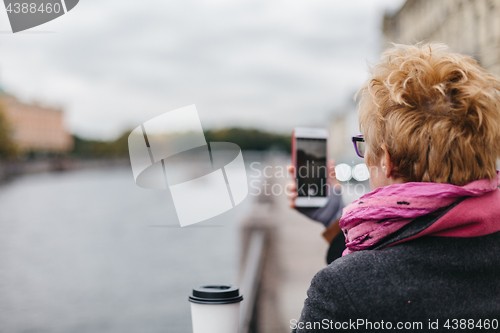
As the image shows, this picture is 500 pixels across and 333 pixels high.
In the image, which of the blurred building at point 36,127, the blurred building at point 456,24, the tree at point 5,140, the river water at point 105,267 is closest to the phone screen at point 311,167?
the river water at point 105,267

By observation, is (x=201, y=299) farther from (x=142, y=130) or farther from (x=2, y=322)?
(x=2, y=322)

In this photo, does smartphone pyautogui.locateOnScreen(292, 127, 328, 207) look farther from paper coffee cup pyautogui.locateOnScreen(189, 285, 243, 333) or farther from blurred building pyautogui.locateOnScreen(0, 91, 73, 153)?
blurred building pyautogui.locateOnScreen(0, 91, 73, 153)

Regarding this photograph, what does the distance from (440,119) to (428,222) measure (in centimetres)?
27

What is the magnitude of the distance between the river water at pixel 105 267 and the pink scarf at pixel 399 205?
182 cm

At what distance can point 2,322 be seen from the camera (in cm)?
1984

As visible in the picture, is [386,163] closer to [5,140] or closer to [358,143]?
[358,143]

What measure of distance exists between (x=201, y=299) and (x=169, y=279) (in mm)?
23858

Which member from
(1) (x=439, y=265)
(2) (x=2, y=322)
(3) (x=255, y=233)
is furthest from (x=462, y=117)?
(2) (x=2, y=322)

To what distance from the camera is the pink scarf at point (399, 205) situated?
3.99ft

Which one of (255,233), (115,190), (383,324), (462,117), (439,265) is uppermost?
(462,117)

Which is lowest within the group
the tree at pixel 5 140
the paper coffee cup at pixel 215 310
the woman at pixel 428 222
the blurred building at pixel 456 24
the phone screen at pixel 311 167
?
the tree at pixel 5 140

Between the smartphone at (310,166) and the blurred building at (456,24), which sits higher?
the smartphone at (310,166)

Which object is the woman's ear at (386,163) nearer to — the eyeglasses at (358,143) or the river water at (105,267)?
the eyeglasses at (358,143)

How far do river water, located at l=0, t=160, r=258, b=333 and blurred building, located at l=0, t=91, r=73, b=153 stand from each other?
2122 cm
